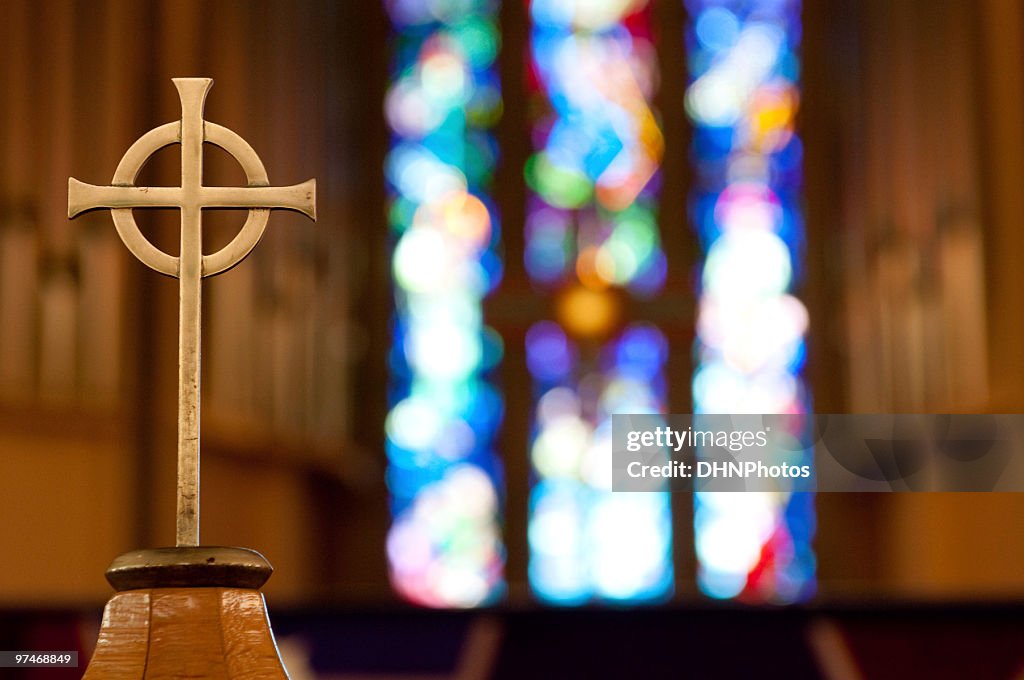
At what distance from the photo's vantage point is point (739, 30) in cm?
657

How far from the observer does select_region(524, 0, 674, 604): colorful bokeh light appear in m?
6.04

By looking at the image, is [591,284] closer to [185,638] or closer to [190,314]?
[190,314]

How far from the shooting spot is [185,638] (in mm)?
763

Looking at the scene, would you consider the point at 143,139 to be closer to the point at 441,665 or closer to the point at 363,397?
the point at 441,665

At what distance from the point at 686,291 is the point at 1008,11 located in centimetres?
161

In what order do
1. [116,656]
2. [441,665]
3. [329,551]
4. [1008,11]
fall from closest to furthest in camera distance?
[116,656], [441,665], [1008,11], [329,551]

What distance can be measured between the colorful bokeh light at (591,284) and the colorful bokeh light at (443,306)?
187 millimetres

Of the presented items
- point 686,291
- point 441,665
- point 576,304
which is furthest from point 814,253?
point 441,665

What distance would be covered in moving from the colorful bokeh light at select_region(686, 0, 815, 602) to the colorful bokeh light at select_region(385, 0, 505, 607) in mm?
827

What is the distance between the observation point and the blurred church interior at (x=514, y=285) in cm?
464

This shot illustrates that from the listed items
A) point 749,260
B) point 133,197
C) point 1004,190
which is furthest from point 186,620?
point 749,260

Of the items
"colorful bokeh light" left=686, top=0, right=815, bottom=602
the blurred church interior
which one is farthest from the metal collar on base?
"colorful bokeh light" left=686, top=0, right=815, bottom=602

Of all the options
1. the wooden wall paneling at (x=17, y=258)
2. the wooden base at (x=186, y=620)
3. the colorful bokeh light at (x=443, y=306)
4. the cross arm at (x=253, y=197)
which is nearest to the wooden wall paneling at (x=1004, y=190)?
the colorful bokeh light at (x=443, y=306)

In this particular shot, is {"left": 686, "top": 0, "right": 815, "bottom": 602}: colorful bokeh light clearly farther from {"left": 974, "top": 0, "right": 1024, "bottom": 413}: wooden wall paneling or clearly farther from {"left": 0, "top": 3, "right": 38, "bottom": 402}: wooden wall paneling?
{"left": 0, "top": 3, "right": 38, "bottom": 402}: wooden wall paneling
